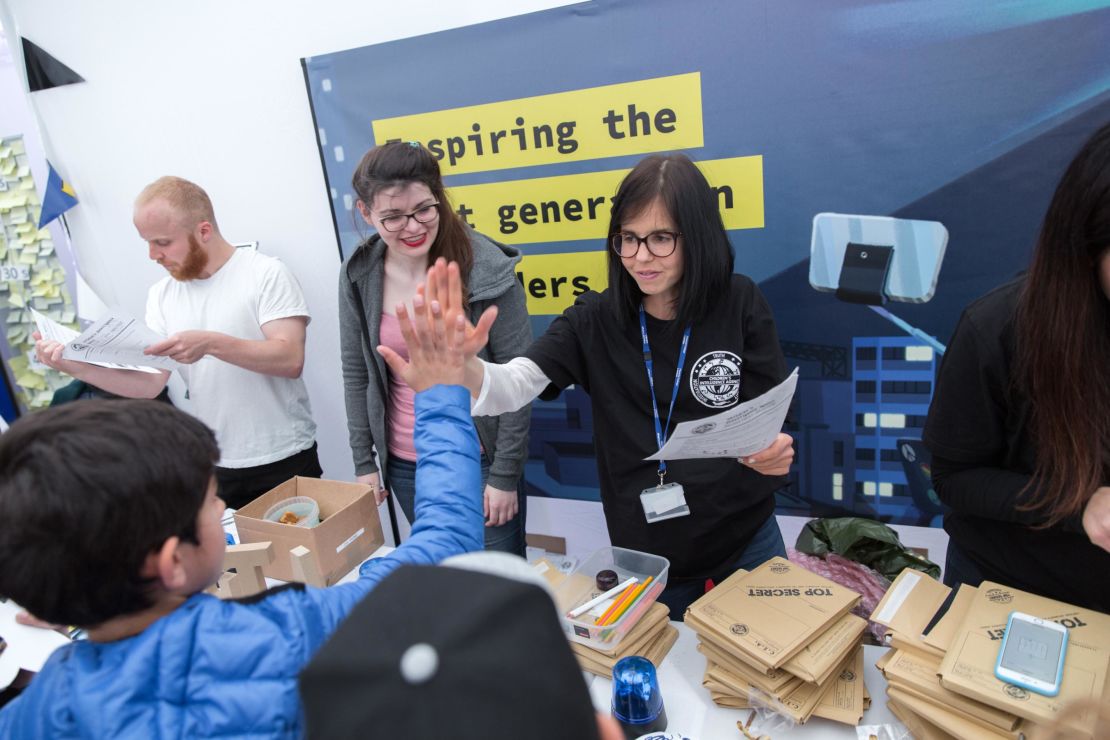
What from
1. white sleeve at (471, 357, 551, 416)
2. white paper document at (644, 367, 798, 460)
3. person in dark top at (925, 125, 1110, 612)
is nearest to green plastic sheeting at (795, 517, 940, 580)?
person in dark top at (925, 125, 1110, 612)

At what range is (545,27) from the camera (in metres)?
1.99

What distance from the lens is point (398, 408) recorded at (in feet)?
6.26

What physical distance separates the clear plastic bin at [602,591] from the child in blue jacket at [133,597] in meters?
0.53

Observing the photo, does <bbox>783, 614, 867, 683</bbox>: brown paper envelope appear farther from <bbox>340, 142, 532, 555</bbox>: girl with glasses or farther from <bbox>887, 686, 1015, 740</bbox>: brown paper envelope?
<bbox>340, 142, 532, 555</bbox>: girl with glasses

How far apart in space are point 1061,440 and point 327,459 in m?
2.65

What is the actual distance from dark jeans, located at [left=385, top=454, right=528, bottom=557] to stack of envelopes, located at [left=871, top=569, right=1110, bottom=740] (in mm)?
1106

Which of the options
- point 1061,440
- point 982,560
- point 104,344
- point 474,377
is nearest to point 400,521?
point 104,344

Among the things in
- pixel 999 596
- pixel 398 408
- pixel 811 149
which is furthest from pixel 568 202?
pixel 999 596

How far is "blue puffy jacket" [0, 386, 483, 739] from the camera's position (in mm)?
623

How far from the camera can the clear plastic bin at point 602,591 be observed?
1.17 m

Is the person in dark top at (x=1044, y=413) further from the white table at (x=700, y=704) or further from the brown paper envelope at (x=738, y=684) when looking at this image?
the brown paper envelope at (x=738, y=684)

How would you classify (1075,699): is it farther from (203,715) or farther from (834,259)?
(834,259)

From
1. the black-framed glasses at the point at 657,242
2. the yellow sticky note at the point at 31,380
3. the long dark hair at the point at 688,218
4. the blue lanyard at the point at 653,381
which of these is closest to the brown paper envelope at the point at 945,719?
the blue lanyard at the point at 653,381

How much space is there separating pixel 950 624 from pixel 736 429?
432 millimetres
